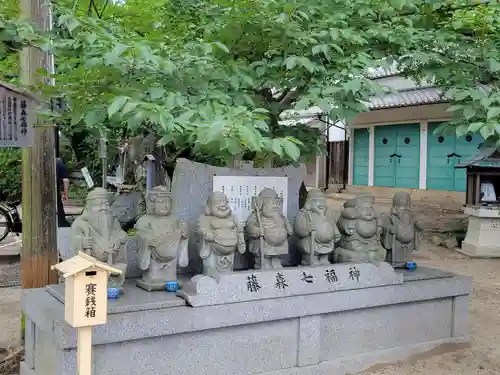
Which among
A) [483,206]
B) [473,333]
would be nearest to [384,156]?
[483,206]

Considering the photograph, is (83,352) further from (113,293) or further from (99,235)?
(99,235)

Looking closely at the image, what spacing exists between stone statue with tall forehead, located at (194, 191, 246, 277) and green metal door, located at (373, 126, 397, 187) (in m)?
14.6

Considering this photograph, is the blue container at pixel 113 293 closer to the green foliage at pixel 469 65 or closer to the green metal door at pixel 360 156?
the green foliage at pixel 469 65

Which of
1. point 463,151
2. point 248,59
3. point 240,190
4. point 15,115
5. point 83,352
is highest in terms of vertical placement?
point 248,59

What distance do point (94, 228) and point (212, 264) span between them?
1.10 m

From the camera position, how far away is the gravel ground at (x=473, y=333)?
5.32 meters

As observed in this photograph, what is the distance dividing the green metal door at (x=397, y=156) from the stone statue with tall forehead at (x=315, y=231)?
13170 millimetres

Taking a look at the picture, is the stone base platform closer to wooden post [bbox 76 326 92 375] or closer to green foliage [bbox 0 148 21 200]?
wooden post [bbox 76 326 92 375]

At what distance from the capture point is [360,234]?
568 centimetres

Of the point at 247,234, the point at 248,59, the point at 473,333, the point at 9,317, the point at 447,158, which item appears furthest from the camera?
the point at 447,158

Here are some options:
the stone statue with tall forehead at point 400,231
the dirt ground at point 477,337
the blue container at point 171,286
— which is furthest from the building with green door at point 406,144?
the blue container at point 171,286

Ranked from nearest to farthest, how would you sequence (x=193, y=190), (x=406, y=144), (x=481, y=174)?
(x=193, y=190) → (x=481, y=174) → (x=406, y=144)

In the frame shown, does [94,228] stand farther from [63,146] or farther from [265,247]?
[63,146]

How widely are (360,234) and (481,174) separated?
7763 mm
